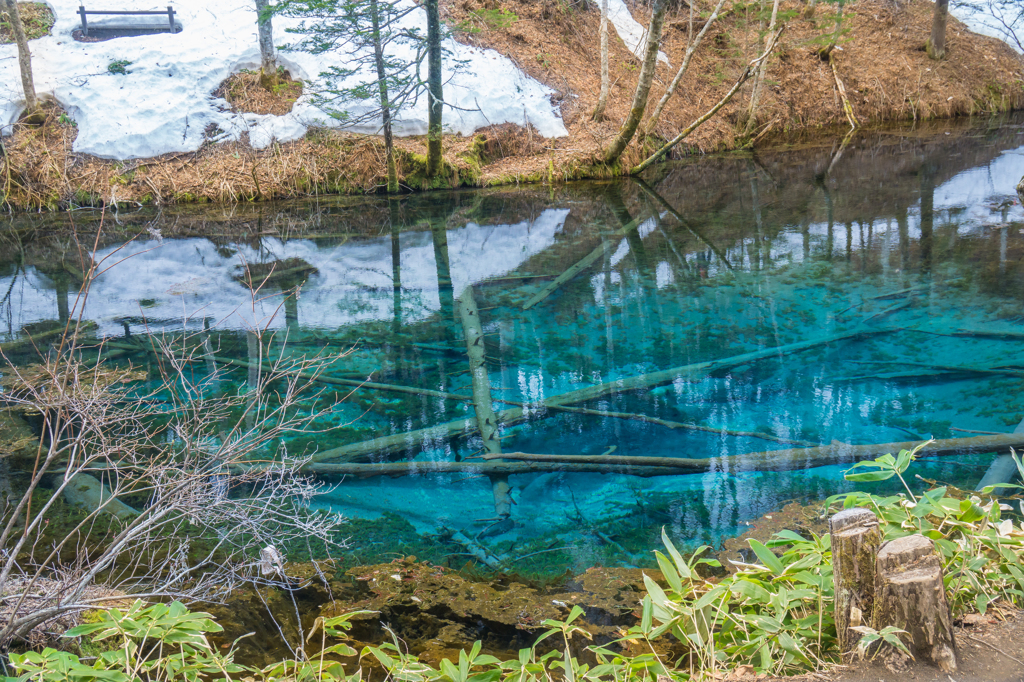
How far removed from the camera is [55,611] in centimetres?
235

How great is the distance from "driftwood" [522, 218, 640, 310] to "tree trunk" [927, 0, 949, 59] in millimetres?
14017

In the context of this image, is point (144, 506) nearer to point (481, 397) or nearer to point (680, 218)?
point (481, 397)

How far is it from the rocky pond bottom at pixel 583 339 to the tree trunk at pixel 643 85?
1.56m

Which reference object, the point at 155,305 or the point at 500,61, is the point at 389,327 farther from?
the point at 500,61

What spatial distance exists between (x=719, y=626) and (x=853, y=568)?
0.65 meters

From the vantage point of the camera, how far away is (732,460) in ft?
14.0

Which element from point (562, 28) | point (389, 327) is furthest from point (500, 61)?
point (389, 327)

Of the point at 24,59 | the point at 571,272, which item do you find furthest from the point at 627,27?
the point at 24,59

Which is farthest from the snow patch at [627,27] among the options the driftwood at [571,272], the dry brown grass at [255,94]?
the driftwood at [571,272]

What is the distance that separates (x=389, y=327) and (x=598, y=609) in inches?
166

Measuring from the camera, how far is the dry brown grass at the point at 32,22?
583 inches

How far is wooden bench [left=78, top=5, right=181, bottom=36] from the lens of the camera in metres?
15.7

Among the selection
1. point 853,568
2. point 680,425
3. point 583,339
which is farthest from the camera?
point 583,339

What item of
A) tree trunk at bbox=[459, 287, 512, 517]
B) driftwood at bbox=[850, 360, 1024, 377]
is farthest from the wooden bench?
driftwood at bbox=[850, 360, 1024, 377]
